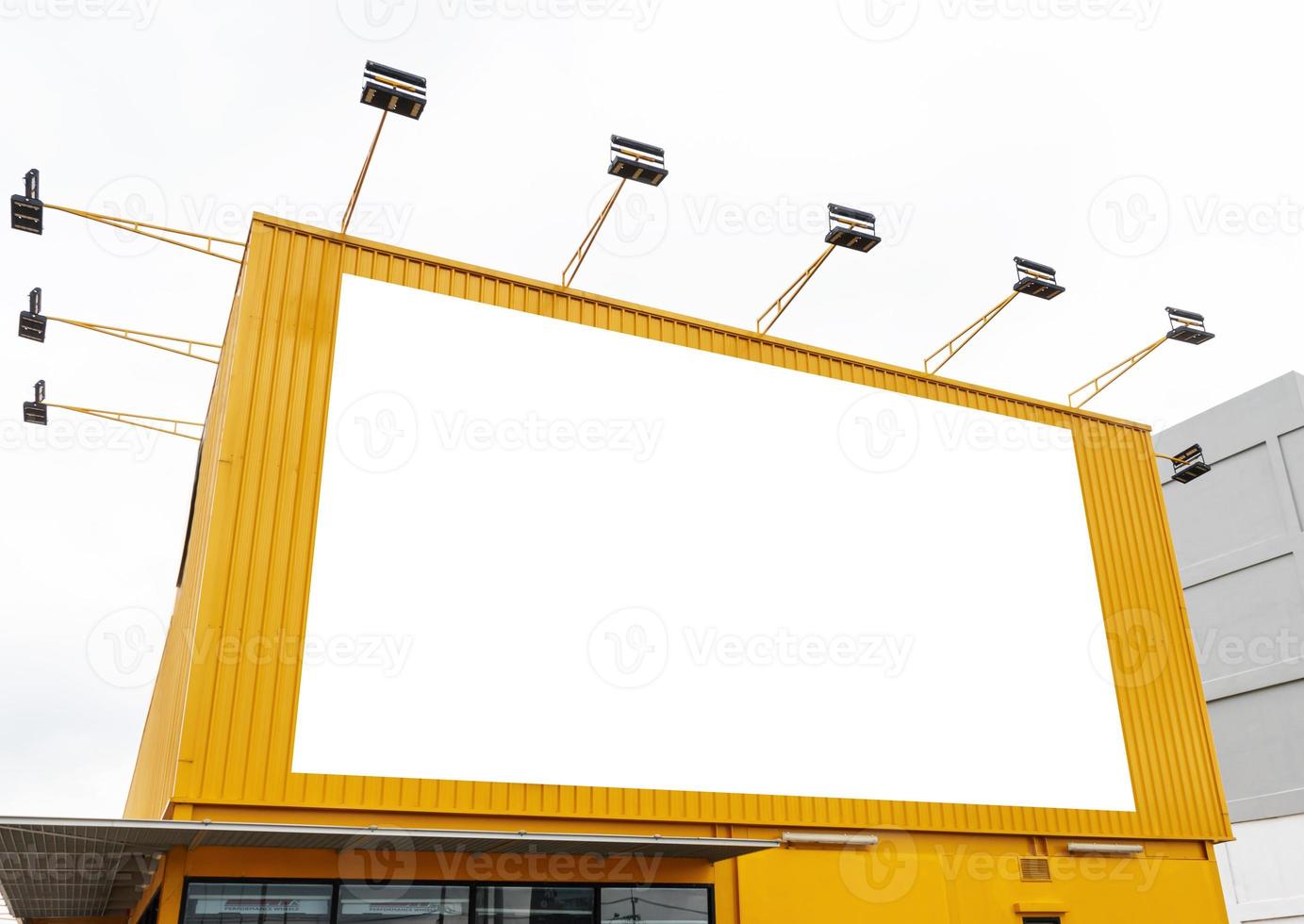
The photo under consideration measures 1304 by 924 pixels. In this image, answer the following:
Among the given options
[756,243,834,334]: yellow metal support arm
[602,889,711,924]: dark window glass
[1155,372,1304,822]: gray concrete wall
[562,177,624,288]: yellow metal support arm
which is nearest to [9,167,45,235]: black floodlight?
[562,177,624,288]: yellow metal support arm

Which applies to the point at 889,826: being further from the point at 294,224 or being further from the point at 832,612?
the point at 294,224

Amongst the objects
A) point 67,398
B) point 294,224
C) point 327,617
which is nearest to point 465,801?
point 327,617

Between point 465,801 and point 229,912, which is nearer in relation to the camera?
point 229,912

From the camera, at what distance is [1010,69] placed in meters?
16.3

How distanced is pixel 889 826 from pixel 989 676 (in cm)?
284

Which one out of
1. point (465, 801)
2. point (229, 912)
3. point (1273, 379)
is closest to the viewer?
point (229, 912)

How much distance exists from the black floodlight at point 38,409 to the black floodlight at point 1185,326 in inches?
686

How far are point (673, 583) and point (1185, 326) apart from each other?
375 inches

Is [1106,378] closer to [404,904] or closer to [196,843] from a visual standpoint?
[404,904]

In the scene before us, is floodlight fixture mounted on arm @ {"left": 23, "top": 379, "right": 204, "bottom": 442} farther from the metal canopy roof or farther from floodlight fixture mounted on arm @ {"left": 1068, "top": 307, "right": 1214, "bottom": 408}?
floodlight fixture mounted on arm @ {"left": 1068, "top": 307, "right": 1214, "bottom": 408}

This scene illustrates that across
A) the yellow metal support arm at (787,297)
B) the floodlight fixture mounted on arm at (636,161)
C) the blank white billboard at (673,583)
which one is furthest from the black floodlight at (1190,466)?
the floodlight fixture mounted on arm at (636,161)

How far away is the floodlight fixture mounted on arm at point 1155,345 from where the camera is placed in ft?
55.2

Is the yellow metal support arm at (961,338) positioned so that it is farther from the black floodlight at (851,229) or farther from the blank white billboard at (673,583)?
the black floodlight at (851,229)

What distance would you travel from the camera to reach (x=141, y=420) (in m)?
17.8
